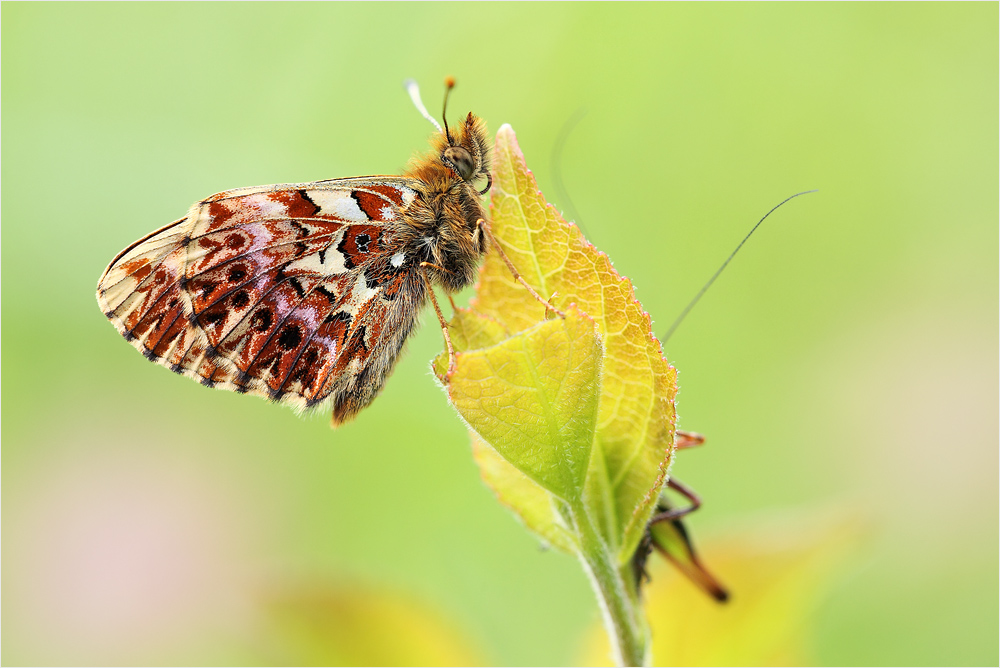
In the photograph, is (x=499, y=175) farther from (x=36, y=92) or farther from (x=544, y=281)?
(x=36, y=92)

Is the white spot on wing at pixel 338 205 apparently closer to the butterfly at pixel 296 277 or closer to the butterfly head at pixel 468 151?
the butterfly at pixel 296 277

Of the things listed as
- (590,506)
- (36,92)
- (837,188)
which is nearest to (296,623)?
(590,506)

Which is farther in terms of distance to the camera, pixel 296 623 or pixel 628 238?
pixel 628 238

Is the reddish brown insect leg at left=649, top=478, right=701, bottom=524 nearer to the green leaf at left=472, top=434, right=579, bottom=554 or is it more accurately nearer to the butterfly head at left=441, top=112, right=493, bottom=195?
the green leaf at left=472, top=434, right=579, bottom=554

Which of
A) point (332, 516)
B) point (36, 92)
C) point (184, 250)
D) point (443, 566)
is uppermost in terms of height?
point (184, 250)

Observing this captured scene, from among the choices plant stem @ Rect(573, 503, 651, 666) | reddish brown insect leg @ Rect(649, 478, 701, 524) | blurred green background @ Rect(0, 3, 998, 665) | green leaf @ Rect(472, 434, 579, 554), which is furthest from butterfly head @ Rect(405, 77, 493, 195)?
blurred green background @ Rect(0, 3, 998, 665)

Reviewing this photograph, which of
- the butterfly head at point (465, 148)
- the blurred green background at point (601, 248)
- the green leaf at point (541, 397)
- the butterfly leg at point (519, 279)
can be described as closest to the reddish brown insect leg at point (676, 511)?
the green leaf at point (541, 397)
